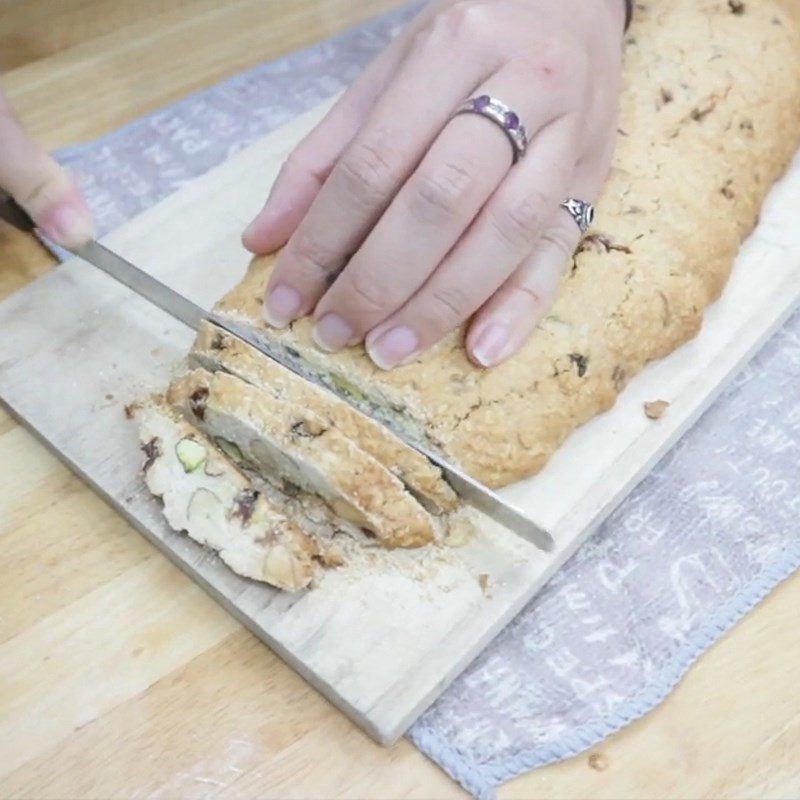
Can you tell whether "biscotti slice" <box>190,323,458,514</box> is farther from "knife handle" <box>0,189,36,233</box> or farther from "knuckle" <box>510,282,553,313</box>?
"knife handle" <box>0,189,36,233</box>

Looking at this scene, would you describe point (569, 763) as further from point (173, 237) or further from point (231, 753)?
point (173, 237)

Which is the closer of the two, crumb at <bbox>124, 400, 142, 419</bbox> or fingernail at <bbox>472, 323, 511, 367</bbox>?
fingernail at <bbox>472, 323, 511, 367</bbox>

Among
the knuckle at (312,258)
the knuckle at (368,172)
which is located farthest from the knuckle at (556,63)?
the knuckle at (312,258)

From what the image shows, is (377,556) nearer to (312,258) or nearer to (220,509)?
(220,509)

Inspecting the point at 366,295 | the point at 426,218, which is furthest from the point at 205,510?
the point at 426,218

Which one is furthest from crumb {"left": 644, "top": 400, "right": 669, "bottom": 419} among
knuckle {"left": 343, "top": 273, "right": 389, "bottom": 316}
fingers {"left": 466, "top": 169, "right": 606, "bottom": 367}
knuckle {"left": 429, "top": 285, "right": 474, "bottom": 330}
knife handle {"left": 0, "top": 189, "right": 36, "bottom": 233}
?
knife handle {"left": 0, "top": 189, "right": 36, "bottom": 233}

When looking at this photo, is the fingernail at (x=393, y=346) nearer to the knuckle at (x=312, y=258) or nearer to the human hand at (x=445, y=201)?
the human hand at (x=445, y=201)

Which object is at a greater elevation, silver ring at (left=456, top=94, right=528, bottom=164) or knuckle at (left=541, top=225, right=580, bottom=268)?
silver ring at (left=456, top=94, right=528, bottom=164)
